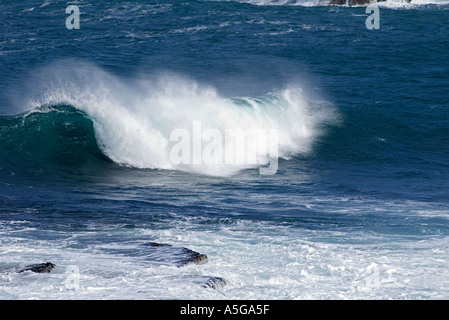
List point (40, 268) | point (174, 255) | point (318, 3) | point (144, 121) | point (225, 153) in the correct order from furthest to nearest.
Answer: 1. point (318, 3)
2. point (144, 121)
3. point (225, 153)
4. point (174, 255)
5. point (40, 268)

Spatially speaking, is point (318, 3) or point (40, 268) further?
point (318, 3)

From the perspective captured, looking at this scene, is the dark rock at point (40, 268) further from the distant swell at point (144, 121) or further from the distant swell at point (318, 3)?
the distant swell at point (318, 3)

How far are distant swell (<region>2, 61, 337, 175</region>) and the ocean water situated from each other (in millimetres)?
64

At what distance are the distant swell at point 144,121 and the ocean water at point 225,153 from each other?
0.06 m

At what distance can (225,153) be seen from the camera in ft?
69.7

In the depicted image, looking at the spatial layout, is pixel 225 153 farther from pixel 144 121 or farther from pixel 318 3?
pixel 318 3

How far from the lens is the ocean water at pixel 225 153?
11.6m

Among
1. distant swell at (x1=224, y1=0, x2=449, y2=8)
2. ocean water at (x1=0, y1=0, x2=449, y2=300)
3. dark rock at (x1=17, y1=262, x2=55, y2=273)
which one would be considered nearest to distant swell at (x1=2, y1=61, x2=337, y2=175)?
ocean water at (x1=0, y1=0, x2=449, y2=300)

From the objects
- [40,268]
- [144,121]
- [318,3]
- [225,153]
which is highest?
[318,3]

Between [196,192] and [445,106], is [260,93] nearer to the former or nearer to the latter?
[445,106]

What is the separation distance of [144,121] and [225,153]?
2.44 m

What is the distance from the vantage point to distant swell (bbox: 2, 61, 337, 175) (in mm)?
20500

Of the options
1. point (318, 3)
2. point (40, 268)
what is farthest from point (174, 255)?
point (318, 3)

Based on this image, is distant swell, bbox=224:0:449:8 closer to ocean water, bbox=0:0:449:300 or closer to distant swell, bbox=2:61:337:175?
ocean water, bbox=0:0:449:300
